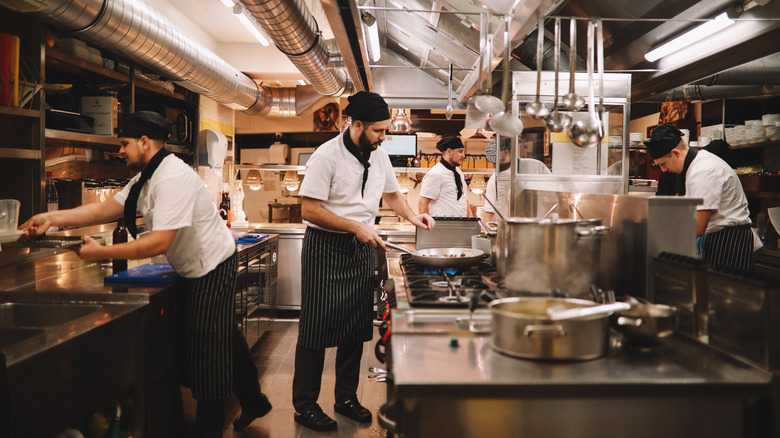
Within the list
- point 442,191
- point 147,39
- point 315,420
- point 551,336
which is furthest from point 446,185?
point 551,336

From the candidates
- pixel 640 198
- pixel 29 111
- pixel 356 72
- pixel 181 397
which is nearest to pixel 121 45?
pixel 29 111

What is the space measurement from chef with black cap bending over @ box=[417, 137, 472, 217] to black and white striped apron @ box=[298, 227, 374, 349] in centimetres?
186

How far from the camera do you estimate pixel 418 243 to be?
10.6 feet

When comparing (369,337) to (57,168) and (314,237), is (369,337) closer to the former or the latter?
(314,237)

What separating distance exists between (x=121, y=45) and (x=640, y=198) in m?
3.08

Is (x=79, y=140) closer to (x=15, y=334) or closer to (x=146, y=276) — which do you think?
(x=146, y=276)

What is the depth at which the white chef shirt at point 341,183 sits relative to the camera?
2727 millimetres

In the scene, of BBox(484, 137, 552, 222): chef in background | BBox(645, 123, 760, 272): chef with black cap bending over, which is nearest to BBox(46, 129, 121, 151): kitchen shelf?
BBox(484, 137, 552, 222): chef in background

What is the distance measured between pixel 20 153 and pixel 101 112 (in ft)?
3.59

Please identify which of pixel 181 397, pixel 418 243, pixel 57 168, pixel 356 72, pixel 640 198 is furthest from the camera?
pixel 356 72

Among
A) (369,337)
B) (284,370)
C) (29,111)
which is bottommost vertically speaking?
(284,370)

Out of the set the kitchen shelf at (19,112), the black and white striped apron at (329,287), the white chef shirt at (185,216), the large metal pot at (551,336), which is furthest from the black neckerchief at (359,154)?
the kitchen shelf at (19,112)

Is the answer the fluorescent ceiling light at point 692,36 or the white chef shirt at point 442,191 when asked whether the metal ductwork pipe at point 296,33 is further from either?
the fluorescent ceiling light at point 692,36

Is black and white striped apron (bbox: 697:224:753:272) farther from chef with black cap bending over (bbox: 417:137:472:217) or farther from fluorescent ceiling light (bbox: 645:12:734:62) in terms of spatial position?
chef with black cap bending over (bbox: 417:137:472:217)
